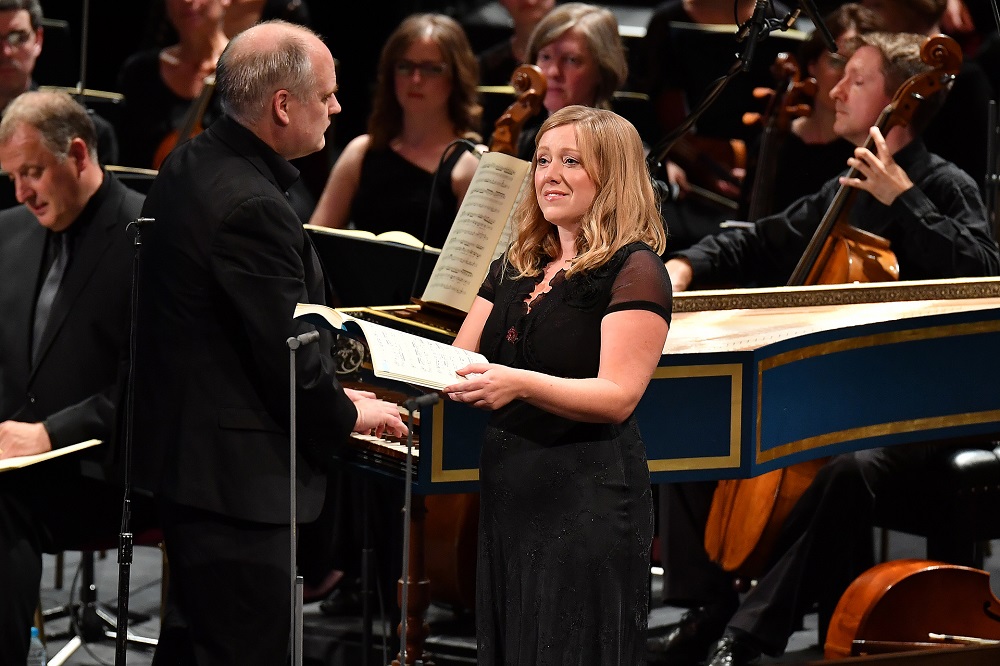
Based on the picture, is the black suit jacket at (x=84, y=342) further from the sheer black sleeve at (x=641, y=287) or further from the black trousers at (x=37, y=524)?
the sheer black sleeve at (x=641, y=287)

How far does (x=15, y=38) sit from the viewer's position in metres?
5.26

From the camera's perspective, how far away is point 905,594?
3.58 meters

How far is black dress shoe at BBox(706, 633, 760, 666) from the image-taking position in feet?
12.5

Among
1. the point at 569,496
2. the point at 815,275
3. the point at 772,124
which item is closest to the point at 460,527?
the point at 815,275

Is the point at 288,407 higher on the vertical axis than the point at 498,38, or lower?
lower

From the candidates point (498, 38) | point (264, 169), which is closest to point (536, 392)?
point (264, 169)

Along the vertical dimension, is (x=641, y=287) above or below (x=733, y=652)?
above

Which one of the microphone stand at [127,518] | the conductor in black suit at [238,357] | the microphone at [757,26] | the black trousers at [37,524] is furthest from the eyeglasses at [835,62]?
the microphone stand at [127,518]

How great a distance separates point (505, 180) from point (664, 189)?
69 centimetres

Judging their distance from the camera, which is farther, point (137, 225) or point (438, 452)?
point (438, 452)

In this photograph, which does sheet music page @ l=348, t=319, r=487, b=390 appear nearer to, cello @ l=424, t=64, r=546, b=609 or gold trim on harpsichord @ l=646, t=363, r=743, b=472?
gold trim on harpsichord @ l=646, t=363, r=743, b=472

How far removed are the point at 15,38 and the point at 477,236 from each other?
268 centimetres

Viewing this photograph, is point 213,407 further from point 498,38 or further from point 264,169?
point 498,38

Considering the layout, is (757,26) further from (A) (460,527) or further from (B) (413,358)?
(B) (413,358)
